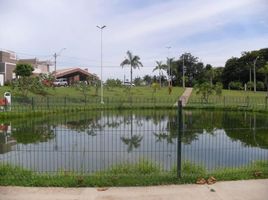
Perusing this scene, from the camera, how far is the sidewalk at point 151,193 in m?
6.81

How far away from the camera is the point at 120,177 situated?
7.98 meters

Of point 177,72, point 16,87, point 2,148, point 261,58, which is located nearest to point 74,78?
point 177,72

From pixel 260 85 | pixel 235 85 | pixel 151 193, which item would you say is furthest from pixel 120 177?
pixel 235 85

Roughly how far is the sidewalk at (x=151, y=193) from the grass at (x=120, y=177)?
0.29 meters

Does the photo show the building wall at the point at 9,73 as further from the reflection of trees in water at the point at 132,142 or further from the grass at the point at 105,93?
the reflection of trees in water at the point at 132,142

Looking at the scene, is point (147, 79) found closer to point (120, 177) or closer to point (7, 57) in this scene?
point (7, 57)

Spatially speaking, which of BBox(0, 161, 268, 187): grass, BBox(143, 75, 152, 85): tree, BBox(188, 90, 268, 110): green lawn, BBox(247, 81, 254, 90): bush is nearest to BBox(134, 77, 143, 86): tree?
BBox(143, 75, 152, 85): tree

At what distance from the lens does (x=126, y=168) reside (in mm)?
8984

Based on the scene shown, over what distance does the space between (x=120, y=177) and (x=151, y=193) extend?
3.64 feet

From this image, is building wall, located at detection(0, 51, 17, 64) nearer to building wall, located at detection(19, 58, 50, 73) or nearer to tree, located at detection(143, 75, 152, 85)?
building wall, located at detection(19, 58, 50, 73)

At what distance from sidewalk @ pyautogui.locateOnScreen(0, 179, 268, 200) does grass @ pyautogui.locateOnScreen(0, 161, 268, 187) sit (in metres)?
0.29

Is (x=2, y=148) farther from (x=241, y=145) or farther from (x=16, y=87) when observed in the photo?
(x=16, y=87)

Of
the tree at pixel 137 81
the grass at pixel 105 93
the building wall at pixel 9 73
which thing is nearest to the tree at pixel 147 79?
the tree at pixel 137 81

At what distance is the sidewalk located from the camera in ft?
22.4
